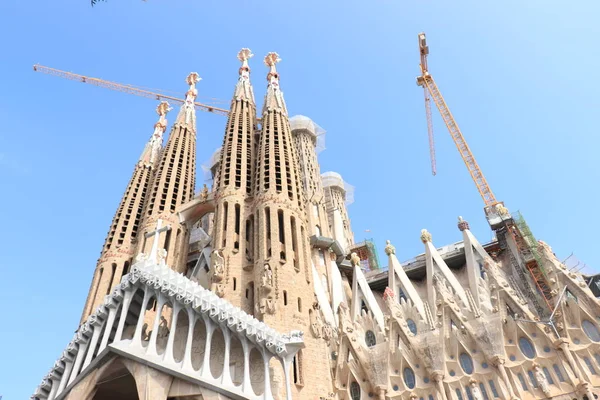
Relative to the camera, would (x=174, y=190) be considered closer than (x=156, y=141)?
Yes

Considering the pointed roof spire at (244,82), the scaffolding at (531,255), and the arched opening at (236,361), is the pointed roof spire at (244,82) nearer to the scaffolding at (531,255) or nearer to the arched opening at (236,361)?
the scaffolding at (531,255)

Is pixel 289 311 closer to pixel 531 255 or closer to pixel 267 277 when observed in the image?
pixel 267 277

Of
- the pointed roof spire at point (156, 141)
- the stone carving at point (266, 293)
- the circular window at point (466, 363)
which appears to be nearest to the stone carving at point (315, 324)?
the stone carving at point (266, 293)

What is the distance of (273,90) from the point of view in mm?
36594

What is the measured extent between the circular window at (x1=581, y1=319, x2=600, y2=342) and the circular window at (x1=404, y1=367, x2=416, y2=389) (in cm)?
747

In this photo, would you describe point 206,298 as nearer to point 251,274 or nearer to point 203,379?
point 203,379

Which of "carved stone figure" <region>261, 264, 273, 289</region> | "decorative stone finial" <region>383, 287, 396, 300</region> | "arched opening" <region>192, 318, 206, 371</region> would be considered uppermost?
"decorative stone finial" <region>383, 287, 396, 300</region>

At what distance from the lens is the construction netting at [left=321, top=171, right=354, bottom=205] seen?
4844 centimetres

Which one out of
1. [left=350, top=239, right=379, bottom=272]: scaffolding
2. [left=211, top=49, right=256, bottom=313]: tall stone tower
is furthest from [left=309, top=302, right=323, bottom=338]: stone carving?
[left=350, top=239, right=379, bottom=272]: scaffolding

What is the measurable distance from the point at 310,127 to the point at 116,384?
31.0m

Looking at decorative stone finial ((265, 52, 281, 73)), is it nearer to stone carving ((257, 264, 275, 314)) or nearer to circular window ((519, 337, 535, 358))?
stone carving ((257, 264, 275, 314))

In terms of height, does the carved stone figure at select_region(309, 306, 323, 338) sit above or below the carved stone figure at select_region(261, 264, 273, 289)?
below

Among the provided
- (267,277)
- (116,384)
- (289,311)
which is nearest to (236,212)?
(267,277)

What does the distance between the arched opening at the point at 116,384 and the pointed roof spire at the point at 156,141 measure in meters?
21.1
